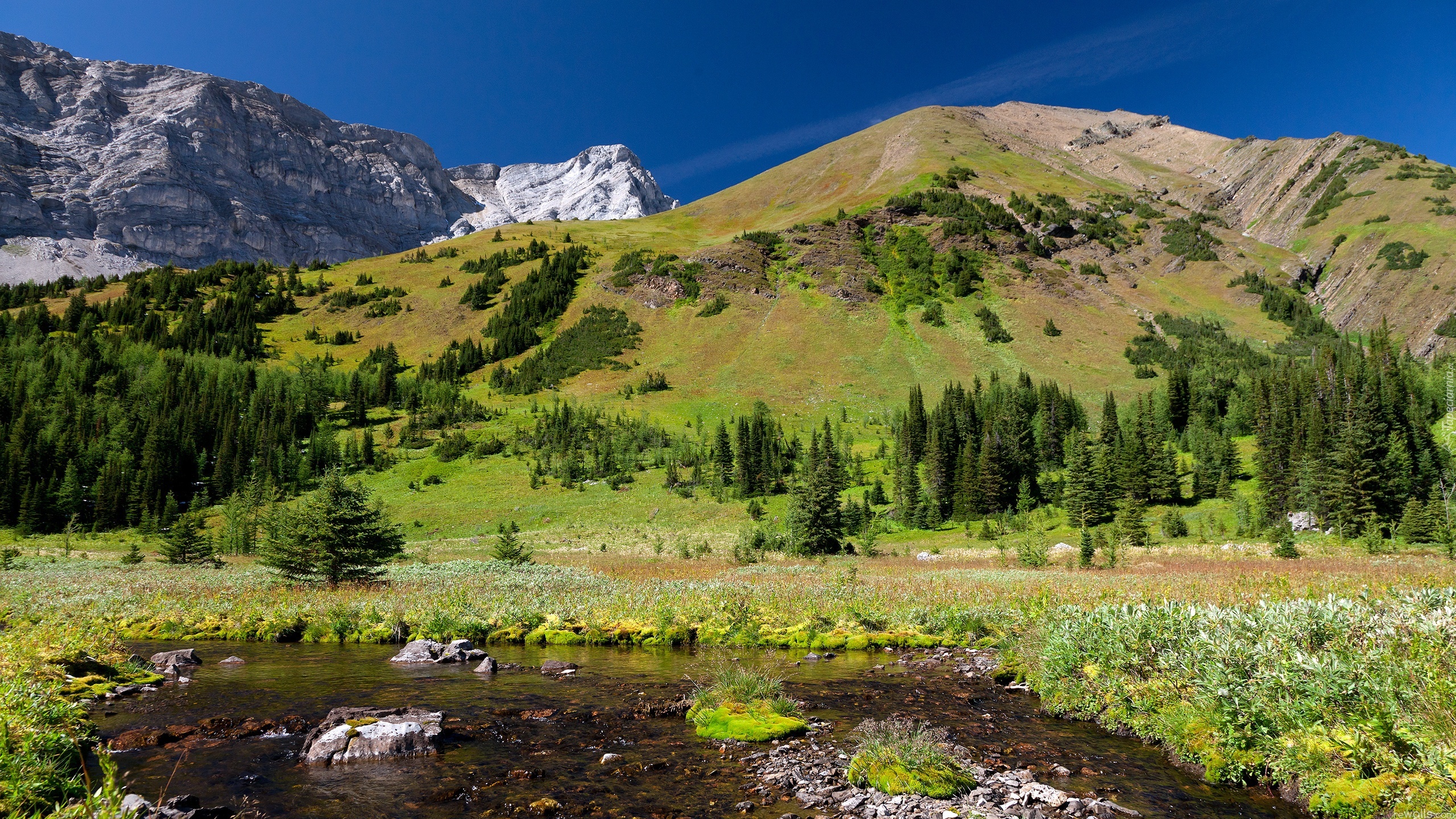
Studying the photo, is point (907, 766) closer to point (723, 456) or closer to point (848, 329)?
point (723, 456)

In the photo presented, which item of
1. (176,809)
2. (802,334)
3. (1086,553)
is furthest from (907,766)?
(802,334)

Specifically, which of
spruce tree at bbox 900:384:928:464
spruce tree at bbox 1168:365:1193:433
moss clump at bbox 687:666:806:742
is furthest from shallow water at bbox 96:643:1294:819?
spruce tree at bbox 1168:365:1193:433

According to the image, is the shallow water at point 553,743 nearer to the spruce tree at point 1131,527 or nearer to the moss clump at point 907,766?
the moss clump at point 907,766

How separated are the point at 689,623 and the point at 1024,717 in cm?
1226

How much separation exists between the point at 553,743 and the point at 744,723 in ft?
12.0

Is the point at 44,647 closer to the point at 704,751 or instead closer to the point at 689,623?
the point at 704,751

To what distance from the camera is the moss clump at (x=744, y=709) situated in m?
12.4

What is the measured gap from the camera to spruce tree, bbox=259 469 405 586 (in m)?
29.9

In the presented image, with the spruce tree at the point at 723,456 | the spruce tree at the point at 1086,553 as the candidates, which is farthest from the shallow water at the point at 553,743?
the spruce tree at the point at 723,456

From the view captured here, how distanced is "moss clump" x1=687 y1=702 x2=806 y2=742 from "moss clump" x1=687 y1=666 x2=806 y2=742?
Result: 1 cm

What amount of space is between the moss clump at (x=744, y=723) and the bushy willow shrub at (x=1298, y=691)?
6.09 meters

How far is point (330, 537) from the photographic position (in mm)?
30234

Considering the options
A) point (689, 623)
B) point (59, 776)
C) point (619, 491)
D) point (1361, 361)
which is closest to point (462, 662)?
point (689, 623)

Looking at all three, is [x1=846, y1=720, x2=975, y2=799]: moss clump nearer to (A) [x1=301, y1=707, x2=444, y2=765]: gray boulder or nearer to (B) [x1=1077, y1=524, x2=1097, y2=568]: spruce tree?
(A) [x1=301, y1=707, x2=444, y2=765]: gray boulder
